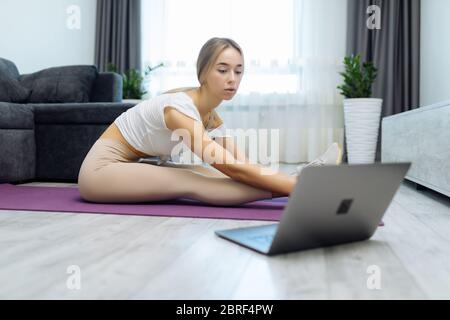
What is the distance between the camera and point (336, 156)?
1639 mm

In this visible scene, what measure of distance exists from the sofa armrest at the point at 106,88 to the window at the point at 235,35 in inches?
51.1

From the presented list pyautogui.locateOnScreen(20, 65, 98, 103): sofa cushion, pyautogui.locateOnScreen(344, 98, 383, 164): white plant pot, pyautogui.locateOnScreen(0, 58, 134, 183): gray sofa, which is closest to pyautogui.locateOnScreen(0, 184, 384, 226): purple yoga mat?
pyautogui.locateOnScreen(0, 58, 134, 183): gray sofa

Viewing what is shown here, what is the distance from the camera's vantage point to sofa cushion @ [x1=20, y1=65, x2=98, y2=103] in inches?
123

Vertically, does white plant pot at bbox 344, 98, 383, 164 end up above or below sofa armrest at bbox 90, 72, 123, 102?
below

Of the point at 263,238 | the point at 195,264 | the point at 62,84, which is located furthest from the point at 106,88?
the point at 195,264

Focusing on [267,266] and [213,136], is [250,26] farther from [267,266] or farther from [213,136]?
[267,266]

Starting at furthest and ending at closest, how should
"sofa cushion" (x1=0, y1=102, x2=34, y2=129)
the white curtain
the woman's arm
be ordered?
the white curtain, "sofa cushion" (x1=0, y1=102, x2=34, y2=129), the woman's arm

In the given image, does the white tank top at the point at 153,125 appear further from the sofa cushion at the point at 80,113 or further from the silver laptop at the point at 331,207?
the sofa cushion at the point at 80,113

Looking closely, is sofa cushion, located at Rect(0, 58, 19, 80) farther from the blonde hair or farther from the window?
the blonde hair

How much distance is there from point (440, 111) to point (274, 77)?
102 inches

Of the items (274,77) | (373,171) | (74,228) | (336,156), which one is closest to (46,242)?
(74,228)

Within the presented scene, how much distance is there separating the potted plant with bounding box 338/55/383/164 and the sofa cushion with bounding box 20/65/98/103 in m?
2.08

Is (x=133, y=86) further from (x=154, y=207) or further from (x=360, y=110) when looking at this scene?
(x=154, y=207)

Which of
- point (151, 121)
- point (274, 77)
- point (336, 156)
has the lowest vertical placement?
point (336, 156)
